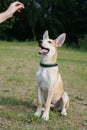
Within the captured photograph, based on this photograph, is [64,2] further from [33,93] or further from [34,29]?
[33,93]

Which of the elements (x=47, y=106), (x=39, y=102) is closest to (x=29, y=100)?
(x=39, y=102)

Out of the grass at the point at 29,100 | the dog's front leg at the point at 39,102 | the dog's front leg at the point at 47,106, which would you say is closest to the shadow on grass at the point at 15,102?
the grass at the point at 29,100

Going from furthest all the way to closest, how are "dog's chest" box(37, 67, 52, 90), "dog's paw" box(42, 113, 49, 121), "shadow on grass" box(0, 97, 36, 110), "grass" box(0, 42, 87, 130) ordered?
"shadow on grass" box(0, 97, 36, 110) < "dog's chest" box(37, 67, 52, 90) < "dog's paw" box(42, 113, 49, 121) < "grass" box(0, 42, 87, 130)

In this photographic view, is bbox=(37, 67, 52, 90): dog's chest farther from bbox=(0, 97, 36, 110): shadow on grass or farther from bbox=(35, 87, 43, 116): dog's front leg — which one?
bbox=(0, 97, 36, 110): shadow on grass

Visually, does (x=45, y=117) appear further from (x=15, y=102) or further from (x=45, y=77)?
(x=15, y=102)

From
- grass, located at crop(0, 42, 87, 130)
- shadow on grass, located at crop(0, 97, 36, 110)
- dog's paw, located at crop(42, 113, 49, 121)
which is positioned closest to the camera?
grass, located at crop(0, 42, 87, 130)

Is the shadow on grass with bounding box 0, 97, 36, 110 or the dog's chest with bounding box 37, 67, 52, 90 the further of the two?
the shadow on grass with bounding box 0, 97, 36, 110

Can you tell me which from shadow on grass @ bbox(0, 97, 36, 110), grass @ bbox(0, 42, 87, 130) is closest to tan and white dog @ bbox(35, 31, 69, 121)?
grass @ bbox(0, 42, 87, 130)

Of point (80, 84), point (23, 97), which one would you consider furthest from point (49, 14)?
point (23, 97)

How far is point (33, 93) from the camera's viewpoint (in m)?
7.87

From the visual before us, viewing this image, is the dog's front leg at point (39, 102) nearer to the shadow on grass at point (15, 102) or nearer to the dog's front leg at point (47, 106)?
the dog's front leg at point (47, 106)

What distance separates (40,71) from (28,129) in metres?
1.07

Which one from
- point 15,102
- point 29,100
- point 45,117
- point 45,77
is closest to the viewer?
point 45,117

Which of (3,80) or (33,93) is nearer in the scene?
(33,93)
